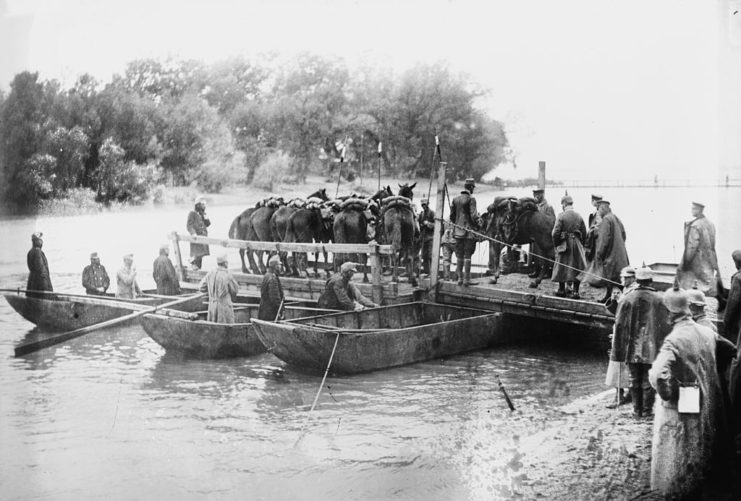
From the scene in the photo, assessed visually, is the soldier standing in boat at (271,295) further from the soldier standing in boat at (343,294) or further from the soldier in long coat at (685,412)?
the soldier in long coat at (685,412)

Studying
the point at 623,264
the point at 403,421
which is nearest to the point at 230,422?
the point at 403,421

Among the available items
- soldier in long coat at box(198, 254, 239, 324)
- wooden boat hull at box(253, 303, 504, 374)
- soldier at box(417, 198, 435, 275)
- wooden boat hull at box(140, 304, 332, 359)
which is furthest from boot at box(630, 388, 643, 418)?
soldier at box(417, 198, 435, 275)

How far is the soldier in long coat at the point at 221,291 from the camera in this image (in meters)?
9.61

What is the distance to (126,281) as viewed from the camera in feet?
37.6

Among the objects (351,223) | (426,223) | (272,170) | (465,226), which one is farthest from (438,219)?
(272,170)

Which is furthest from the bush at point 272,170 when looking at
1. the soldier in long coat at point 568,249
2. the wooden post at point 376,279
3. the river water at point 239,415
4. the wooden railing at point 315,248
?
the soldier in long coat at point 568,249

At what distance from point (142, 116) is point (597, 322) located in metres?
7.14

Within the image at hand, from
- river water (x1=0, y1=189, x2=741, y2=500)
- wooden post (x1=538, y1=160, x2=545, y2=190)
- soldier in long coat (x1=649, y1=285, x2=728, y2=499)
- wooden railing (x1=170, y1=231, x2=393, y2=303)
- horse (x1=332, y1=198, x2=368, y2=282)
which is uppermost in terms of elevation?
wooden post (x1=538, y1=160, x2=545, y2=190)

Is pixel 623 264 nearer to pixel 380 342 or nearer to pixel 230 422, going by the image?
pixel 380 342

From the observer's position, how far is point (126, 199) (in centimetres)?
952

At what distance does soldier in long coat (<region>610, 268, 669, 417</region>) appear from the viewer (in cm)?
646

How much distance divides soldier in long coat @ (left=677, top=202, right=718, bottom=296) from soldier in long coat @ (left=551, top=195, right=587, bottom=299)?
1.81 m

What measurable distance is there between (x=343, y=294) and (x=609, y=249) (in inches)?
156

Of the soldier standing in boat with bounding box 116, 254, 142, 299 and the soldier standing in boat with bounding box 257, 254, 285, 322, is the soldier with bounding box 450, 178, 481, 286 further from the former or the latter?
the soldier standing in boat with bounding box 116, 254, 142, 299
